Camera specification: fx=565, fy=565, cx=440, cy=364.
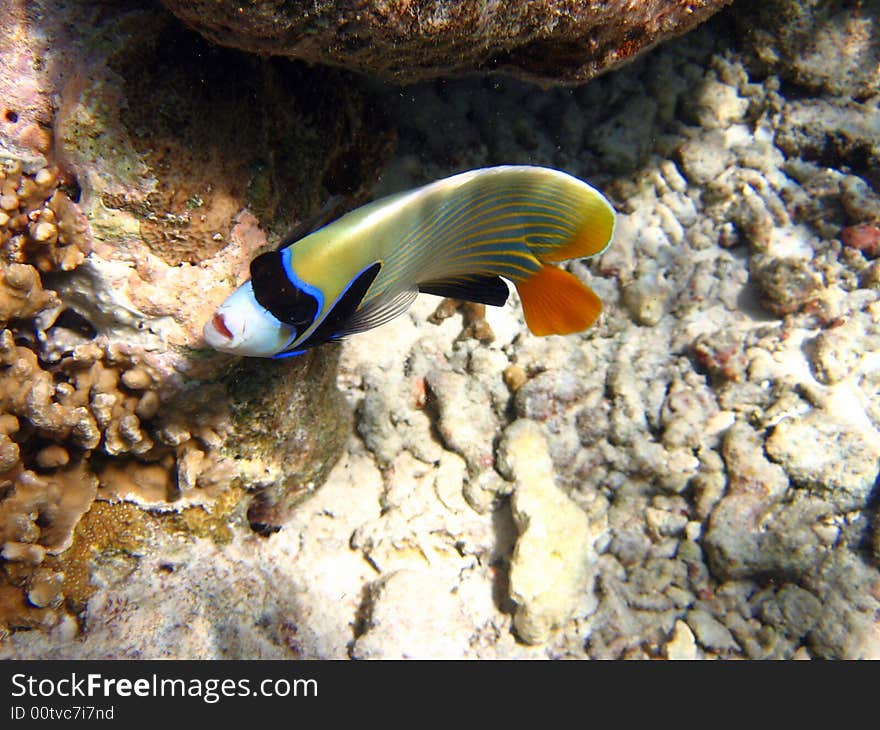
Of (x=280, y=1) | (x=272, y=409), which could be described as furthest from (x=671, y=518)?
(x=280, y=1)

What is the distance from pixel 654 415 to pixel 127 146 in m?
3.27

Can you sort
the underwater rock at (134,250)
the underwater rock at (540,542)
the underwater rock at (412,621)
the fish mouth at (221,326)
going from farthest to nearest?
the underwater rock at (540,542), the underwater rock at (412,621), the underwater rock at (134,250), the fish mouth at (221,326)

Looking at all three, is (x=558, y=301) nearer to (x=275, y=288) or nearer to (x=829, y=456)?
(x=275, y=288)

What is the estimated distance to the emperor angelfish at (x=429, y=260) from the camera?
4.86ft

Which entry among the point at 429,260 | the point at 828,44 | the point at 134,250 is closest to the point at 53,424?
the point at 134,250

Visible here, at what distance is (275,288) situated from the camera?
147cm

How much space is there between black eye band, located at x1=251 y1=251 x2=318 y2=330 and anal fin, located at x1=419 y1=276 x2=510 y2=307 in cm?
65

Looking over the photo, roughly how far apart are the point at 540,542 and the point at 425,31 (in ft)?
8.72

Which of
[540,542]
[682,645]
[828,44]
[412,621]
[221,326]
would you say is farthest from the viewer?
[828,44]

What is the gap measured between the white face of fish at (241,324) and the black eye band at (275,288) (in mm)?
19

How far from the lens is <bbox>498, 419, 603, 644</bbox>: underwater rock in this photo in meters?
3.26

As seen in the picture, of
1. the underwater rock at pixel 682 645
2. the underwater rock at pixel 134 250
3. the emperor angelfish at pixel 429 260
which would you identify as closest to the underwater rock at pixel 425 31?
the underwater rock at pixel 134 250

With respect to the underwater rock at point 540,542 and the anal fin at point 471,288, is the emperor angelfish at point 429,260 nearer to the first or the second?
the anal fin at point 471,288

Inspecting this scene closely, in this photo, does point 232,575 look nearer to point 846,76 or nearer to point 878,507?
point 878,507
